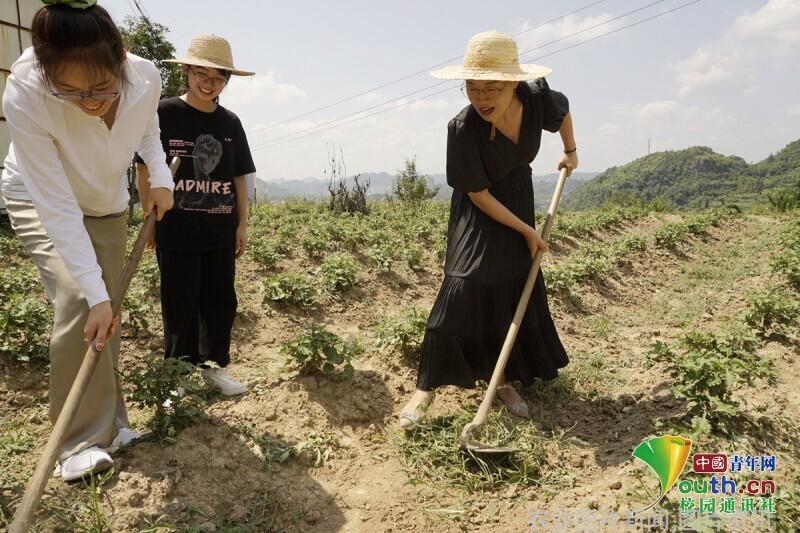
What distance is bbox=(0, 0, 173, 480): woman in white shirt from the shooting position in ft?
5.57

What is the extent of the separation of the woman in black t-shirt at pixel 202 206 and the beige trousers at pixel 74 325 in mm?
472

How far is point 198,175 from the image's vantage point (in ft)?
9.45

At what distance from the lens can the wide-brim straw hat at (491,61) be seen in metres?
2.52

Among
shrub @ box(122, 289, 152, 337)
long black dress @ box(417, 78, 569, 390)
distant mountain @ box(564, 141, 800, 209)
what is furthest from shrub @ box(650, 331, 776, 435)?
distant mountain @ box(564, 141, 800, 209)

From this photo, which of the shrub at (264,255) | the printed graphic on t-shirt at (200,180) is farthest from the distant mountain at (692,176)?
the printed graphic on t-shirt at (200,180)

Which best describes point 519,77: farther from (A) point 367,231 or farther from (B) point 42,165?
(A) point 367,231

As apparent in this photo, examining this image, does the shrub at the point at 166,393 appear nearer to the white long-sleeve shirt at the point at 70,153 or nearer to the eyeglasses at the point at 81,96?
the white long-sleeve shirt at the point at 70,153

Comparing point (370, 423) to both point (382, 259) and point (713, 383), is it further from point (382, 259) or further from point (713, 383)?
point (382, 259)

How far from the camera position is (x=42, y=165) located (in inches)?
72.1

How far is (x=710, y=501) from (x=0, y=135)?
9.79 metres

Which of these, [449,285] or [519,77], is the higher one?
[519,77]

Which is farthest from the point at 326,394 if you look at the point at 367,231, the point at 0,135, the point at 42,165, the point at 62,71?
the point at 0,135

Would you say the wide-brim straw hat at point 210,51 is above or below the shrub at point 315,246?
above

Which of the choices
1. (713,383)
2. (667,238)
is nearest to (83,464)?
(713,383)
